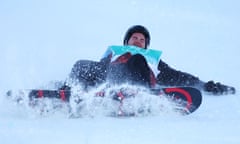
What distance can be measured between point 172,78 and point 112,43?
2.92m

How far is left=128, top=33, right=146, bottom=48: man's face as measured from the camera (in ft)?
13.2

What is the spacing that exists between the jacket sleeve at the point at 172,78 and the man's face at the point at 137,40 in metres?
0.25

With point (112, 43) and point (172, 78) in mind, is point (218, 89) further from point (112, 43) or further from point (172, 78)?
point (112, 43)

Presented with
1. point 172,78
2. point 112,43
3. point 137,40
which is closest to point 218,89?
point 172,78

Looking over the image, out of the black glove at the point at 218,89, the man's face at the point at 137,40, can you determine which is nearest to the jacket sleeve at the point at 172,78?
the black glove at the point at 218,89

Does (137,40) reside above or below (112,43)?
below

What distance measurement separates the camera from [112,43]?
6.76 meters

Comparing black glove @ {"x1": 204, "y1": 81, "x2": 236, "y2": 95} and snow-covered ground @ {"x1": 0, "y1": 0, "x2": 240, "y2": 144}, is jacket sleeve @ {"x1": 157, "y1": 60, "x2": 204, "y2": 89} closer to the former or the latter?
black glove @ {"x1": 204, "y1": 81, "x2": 236, "y2": 95}

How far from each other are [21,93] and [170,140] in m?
1.11

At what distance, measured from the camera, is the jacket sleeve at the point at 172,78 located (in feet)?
12.9

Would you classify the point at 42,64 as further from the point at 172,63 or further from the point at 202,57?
the point at 202,57

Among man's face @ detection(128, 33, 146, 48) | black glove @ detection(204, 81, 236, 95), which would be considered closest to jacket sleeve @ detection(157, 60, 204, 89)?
black glove @ detection(204, 81, 236, 95)

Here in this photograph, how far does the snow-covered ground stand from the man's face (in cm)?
75

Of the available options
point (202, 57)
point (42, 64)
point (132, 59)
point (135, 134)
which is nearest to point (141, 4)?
point (202, 57)
